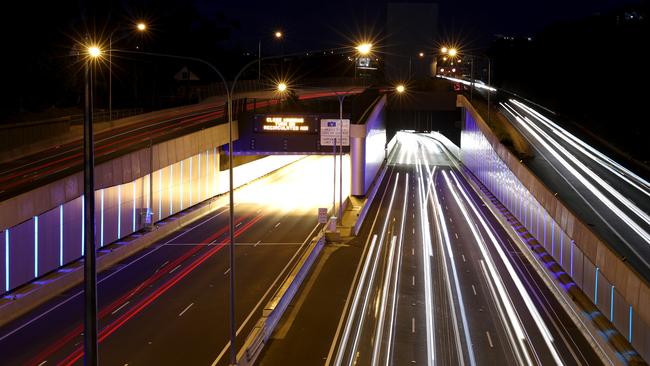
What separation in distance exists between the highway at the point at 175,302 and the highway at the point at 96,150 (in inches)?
176

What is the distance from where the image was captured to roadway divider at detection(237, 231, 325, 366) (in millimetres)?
19547

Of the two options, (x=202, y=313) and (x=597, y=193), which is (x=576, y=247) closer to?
(x=597, y=193)

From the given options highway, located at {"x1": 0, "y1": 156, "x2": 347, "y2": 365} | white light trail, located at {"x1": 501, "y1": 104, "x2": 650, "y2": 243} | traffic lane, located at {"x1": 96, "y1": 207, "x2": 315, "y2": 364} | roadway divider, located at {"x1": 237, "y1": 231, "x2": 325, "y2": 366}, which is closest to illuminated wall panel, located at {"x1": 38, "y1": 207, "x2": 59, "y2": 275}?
highway, located at {"x1": 0, "y1": 156, "x2": 347, "y2": 365}

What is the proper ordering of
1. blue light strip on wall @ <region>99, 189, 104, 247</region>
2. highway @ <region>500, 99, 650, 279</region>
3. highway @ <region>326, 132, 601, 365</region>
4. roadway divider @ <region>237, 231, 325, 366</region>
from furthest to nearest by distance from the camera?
blue light strip on wall @ <region>99, 189, 104, 247</region> → highway @ <region>500, 99, 650, 279</region> → highway @ <region>326, 132, 601, 365</region> → roadway divider @ <region>237, 231, 325, 366</region>

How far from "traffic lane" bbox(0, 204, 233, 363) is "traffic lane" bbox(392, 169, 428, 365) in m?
9.39

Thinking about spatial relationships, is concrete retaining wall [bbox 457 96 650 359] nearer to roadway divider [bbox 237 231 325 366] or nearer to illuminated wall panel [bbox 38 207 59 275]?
roadway divider [bbox 237 231 325 366]

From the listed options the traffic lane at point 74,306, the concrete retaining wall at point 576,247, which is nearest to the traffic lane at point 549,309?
the concrete retaining wall at point 576,247

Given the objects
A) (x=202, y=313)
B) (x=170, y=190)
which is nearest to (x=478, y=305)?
(x=202, y=313)

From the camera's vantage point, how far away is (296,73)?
5891 inches

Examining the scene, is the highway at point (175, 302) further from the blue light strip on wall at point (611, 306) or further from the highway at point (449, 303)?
the blue light strip on wall at point (611, 306)

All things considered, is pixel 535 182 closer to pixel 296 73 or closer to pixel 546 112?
pixel 546 112

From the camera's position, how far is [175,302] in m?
26.1

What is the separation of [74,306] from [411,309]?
11306 millimetres

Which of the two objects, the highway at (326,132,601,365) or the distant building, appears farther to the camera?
the distant building
